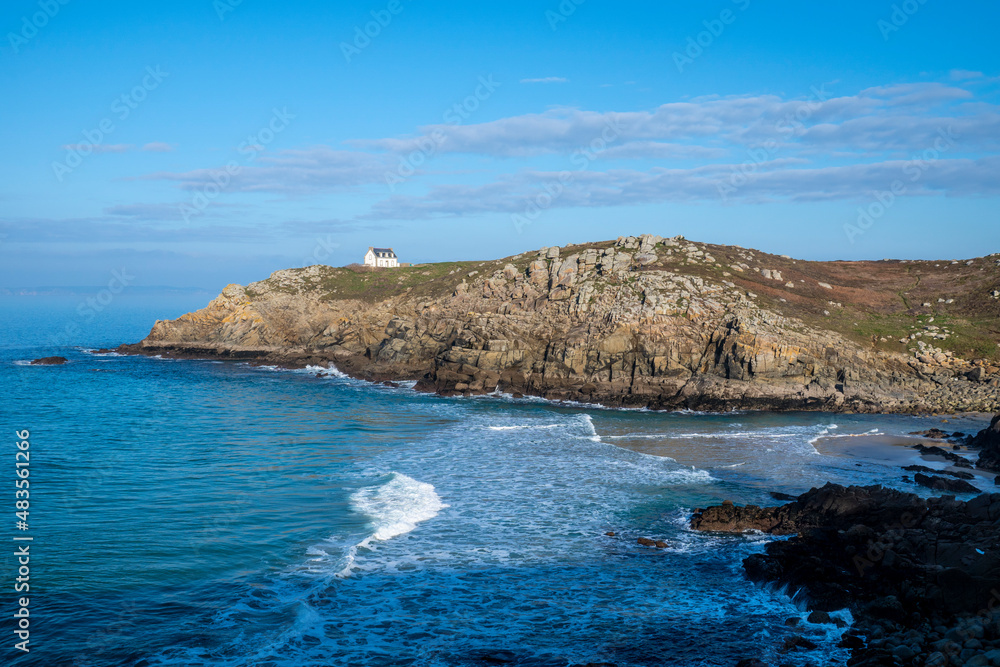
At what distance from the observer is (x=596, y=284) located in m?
60.1

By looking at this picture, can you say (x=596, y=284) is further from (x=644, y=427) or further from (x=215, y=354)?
(x=215, y=354)

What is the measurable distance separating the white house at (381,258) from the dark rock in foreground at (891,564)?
3185 inches

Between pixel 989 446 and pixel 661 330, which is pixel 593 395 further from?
pixel 989 446

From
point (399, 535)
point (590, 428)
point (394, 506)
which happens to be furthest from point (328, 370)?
point (399, 535)

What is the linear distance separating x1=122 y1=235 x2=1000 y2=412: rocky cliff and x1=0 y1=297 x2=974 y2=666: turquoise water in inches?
252

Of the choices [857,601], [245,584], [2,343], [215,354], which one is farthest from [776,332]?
[2,343]

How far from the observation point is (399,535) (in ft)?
72.7

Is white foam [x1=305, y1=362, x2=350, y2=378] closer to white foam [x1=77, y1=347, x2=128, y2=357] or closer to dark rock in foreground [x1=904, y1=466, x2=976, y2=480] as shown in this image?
white foam [x1=77, y1=347, x2=128, y2=357]

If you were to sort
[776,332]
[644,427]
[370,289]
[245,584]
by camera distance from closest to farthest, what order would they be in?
1. [245,584]
2. [644,427]
3. [776,332]
4. [370,289]

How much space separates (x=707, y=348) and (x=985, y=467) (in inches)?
899

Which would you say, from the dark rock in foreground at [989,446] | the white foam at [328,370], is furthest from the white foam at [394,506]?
the white foam at [328,370]

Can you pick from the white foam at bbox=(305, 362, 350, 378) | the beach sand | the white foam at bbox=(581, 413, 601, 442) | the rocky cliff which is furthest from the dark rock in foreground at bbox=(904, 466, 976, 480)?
the white foam at bbox=(305, 362, 350, 378)

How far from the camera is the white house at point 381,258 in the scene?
98562 millimetres

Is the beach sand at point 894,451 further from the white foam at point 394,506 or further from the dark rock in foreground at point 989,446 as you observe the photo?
the white foam at point 394,506
